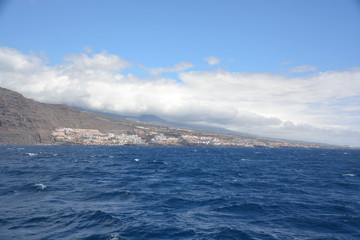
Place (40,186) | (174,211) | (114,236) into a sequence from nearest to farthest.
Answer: (114,236)
(174,211)
(40,186)

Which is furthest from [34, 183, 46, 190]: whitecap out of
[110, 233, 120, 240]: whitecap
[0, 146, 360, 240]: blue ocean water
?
[110, 233, 120, 240]: whitecap

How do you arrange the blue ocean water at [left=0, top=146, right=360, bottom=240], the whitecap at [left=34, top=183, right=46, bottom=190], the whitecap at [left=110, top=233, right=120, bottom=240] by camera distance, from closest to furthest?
the whitecap at [left=110, top=233, right=120, bottom=240] < the blue ocean water at [left=0, top=146, right=360, bottom=240] < the whitecap at [left=34, top=183, right=46, bottom=190]

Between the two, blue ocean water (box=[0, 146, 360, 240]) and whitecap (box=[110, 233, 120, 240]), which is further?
blue ocean water (box=[0, 146, 360, 240])

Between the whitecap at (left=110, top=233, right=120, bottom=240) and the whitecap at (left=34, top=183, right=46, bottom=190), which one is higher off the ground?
the whitecap at (left=110, top=233, right=120, bottom=240)

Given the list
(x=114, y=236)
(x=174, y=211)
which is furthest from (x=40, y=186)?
(x=114, y=236)

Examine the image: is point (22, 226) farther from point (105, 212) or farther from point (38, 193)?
point (38, 193)

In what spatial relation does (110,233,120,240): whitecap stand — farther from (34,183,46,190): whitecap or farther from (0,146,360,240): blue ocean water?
(34,183,46,190): whitecap

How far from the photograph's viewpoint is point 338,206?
88.8ft

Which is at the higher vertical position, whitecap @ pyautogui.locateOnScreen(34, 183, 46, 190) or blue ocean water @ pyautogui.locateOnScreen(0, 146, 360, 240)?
blue ocean water @ pyautogui.locateOnScreen(0, 146, 360, 240)

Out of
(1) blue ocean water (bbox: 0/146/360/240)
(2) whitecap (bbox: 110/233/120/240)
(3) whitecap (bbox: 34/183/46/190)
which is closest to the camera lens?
(2) whitecap (bbox: 110/233/120/240)

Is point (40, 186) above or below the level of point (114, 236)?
below

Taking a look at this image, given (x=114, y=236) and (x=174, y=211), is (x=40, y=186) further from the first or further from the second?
(x=114, y=236)

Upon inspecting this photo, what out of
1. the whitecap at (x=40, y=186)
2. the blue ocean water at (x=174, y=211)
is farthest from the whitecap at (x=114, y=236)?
the whitecap at (x=40, y=186)

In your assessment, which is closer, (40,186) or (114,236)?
(114,236)
